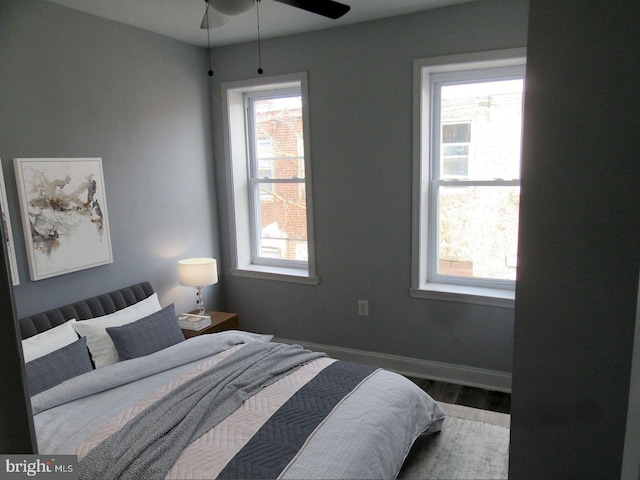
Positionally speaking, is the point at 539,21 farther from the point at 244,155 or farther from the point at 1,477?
the point at 244,155

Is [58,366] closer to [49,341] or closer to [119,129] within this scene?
[49,341]

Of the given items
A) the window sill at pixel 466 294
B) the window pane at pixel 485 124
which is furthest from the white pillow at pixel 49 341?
the window pane at pixel 485 124

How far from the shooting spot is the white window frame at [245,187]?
3.68m

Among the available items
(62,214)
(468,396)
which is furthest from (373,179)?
(62,214)

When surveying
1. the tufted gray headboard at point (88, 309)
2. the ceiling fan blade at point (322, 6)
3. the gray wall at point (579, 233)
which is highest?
the ceiling fan blade at point (322, 6)

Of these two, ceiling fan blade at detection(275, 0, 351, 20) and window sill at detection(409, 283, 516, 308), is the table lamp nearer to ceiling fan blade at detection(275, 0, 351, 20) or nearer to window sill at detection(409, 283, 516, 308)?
window sill at detection(409, 283, 516, 308)

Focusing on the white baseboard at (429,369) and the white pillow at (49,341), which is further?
the white baseboard at (429,369)

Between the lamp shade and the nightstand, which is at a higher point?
the lamp shade

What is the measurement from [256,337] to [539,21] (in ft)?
9.71

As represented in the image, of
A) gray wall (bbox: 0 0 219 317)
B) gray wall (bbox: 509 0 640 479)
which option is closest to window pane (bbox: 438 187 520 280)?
gray wall (bbox: 0 0 219 317)

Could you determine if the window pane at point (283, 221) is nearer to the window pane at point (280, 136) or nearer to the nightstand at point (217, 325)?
the window pane at point (280, 136)

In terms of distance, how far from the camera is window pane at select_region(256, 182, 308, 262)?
399 centimetres

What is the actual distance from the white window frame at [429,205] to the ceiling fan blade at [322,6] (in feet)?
3.53

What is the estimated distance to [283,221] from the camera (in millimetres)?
4094
